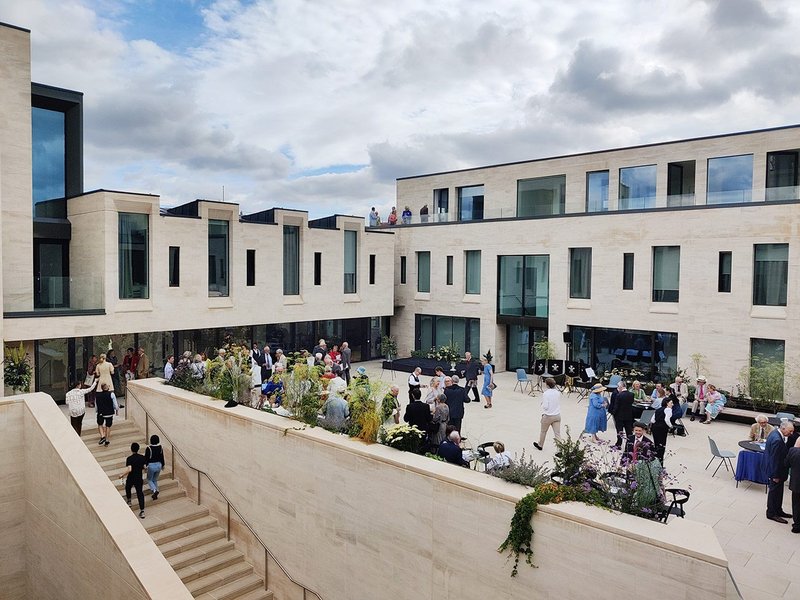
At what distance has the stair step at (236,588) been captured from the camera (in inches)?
449

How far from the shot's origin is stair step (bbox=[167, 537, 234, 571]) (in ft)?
38.3

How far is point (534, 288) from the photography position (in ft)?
82.1

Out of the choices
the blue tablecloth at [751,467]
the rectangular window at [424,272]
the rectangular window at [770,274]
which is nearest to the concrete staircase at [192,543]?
the blue tablecloth at [751,467]

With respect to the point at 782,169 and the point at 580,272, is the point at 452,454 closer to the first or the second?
the point at 580,272

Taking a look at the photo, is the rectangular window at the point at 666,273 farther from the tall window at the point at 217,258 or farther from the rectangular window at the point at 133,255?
the rectangular window at the point at 133,255

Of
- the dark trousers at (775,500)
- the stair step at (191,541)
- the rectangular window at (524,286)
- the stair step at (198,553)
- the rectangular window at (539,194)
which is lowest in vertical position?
the stair step at (198,553)

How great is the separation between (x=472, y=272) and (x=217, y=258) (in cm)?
1123

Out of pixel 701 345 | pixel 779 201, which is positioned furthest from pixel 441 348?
pixel 779 201

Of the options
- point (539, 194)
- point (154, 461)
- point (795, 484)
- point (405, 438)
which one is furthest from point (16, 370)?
point (539, 194)

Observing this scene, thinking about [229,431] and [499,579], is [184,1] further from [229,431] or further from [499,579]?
[499,579]

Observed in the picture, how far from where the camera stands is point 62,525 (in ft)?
31.3

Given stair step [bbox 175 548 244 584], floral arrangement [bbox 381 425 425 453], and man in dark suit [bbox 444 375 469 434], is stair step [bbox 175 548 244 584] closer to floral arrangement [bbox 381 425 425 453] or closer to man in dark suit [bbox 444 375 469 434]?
floral arrangement [bbox 381 425 425 453]

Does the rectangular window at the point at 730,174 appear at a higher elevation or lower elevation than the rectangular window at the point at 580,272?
higher

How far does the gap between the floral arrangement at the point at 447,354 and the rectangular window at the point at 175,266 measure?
454 inches
